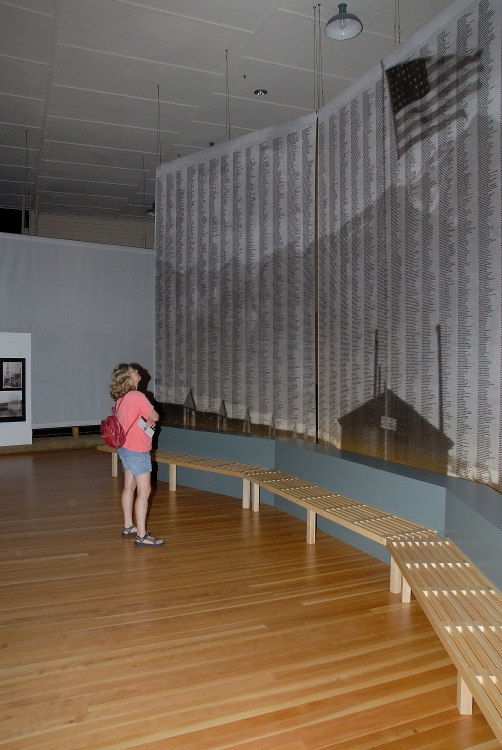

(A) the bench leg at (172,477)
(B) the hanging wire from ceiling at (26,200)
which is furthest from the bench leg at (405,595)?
(B) the hanging wire from ceiling at (26,200)

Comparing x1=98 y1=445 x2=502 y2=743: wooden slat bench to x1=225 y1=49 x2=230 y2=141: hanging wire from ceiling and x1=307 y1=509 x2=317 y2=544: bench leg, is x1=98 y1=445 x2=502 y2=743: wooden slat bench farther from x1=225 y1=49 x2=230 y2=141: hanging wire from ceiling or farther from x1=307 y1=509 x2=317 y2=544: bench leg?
x1=225 y1=49 x2=230 y2=141: hanging wire from ceiling

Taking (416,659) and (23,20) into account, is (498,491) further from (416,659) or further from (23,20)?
(23,20)

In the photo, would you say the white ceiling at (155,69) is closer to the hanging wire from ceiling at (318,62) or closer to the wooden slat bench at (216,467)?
the hanging wire from ceiling at (318,62)

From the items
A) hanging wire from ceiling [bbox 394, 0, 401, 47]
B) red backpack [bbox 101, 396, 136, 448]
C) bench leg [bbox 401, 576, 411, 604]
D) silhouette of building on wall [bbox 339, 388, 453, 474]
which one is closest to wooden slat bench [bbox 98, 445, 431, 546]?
bench leg [bbox 401, 576, 411, 604]

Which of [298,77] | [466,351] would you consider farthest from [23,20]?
[466,351]

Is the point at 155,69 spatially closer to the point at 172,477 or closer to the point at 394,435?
the point at 172,477

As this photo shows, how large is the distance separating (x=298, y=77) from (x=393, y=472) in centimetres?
476

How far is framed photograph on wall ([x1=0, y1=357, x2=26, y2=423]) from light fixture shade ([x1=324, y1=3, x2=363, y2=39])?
6.95m

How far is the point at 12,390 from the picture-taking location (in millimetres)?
9484

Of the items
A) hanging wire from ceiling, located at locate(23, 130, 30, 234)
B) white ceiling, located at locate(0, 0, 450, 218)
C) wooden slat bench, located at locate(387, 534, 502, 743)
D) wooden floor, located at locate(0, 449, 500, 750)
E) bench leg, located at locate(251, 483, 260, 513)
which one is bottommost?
wooden floor, located at locate(0, 449, 500, 750)

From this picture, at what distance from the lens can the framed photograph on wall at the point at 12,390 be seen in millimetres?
9414

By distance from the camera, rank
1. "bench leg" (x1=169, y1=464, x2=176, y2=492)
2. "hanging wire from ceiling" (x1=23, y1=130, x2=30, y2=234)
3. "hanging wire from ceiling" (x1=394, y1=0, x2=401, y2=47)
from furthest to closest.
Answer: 1. "hanging wire from ceiling" (x1=23, y1=130, x2=30, y2=234)
2. "bench leg" (x1=169, y1=464, x2=176, y2=492)
3. "hanging wire from ceiling" (x1=394, y1=0, x2=401, y2=47)

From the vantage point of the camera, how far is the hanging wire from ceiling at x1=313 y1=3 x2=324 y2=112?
18.1ft

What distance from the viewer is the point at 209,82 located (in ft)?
22.4
